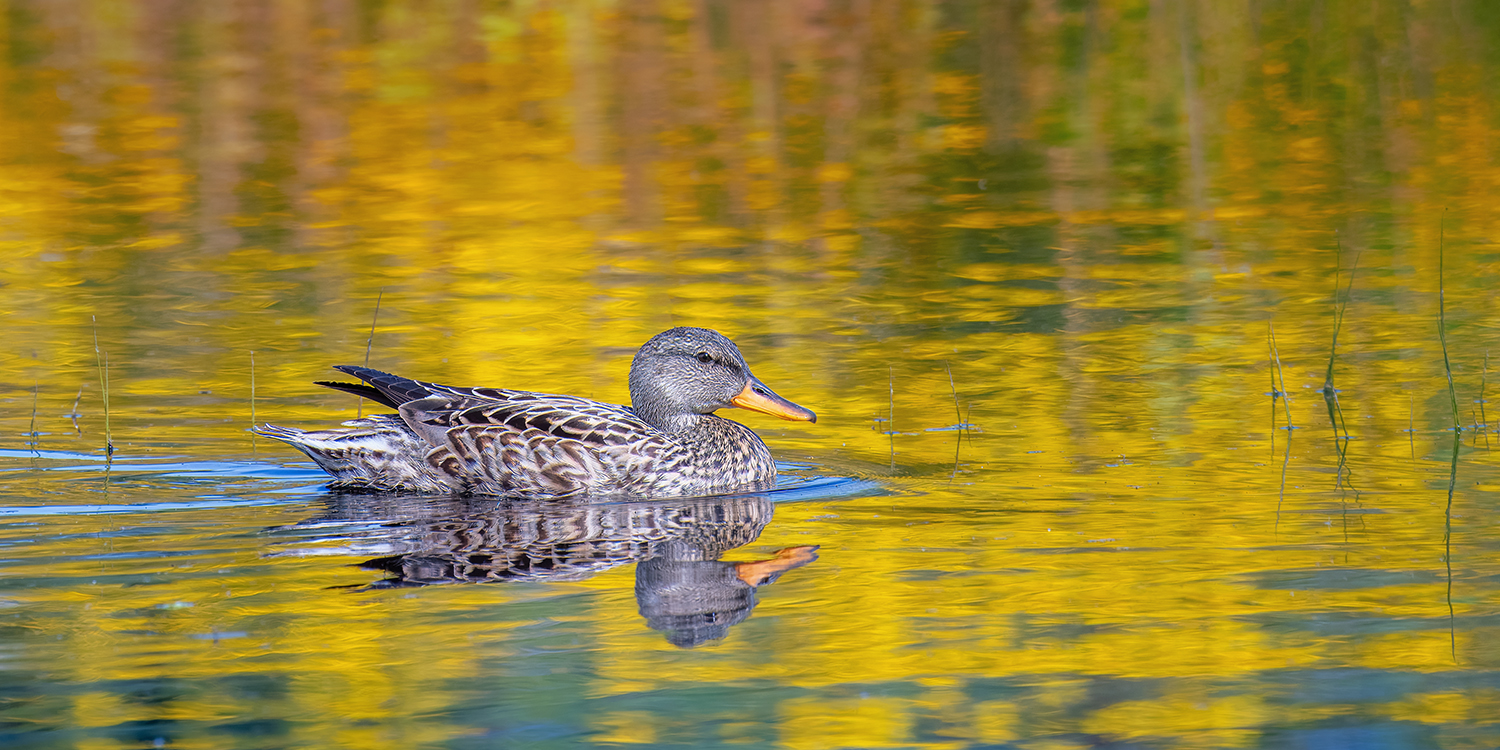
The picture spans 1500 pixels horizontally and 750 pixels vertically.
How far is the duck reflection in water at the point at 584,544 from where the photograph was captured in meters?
6.99

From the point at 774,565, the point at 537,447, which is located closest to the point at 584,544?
the point at 774,565

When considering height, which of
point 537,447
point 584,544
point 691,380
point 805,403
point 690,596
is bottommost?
point 690,596

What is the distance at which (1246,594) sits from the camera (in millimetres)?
6797

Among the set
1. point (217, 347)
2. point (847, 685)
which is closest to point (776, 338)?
point (217, 347)

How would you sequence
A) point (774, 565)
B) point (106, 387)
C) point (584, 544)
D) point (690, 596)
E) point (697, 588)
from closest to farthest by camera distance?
point (690, 596)
point (697, 588)
point (774, 565)
point (584, 544)
point (106, 387)

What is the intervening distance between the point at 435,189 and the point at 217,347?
767 cm

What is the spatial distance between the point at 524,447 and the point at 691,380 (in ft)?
3.40

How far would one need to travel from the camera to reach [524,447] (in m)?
9.06

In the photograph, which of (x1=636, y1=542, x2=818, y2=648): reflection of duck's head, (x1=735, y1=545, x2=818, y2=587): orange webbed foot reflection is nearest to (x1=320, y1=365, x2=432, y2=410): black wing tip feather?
(x1=636, y1=542, x2=818, y2=648): reflection of duck's head

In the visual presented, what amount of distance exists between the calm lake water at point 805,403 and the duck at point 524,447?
0.62 ft

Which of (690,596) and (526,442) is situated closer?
(690,596)

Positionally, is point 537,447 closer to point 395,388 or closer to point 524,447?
point 524,447

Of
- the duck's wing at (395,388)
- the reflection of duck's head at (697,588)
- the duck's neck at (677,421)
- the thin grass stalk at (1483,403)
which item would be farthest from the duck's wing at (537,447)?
the thin grass stalk at (1483,403)

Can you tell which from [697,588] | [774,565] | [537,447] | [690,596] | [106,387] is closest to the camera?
[690,596]
